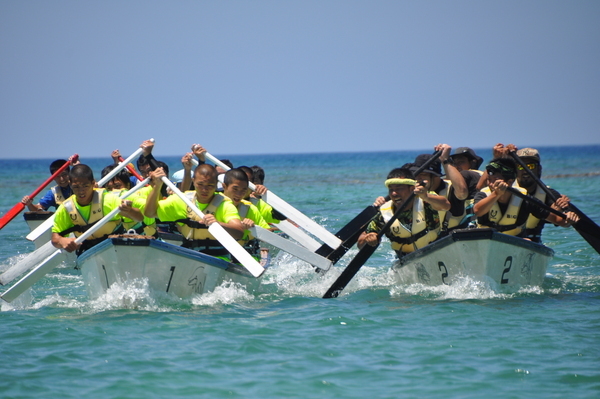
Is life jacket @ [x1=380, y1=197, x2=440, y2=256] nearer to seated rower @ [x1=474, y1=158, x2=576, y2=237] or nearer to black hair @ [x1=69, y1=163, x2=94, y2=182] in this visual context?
seated rower @ [x1=474, y1=158, x2=576, y2=237]

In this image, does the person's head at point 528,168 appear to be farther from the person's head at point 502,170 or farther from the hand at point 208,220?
the hand at point 208,220

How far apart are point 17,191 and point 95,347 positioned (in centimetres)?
3376

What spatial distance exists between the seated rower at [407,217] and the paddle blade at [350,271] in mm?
124

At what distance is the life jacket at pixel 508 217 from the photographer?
9.03m

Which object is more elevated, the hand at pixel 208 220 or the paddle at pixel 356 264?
the hand at pixel 208 220

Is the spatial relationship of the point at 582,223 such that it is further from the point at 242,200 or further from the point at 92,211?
the point at 92,211

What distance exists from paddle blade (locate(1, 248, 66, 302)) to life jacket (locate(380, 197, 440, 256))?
3.83 metres

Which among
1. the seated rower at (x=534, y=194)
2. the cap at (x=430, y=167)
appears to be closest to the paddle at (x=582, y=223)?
the seated rower at (x=534, y=194)

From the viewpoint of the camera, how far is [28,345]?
24.5ft

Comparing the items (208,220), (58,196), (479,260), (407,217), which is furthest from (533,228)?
(58,196)

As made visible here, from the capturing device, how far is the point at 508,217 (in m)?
9.09

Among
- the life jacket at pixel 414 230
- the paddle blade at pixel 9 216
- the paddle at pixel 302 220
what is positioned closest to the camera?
the life jacket at pixel 414 230

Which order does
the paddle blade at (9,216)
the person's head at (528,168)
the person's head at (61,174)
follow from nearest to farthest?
the person's head at (528,168)
the paddle blade at (9,216)
the person's head at (61,174)

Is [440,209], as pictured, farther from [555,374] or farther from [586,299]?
[555,374]
